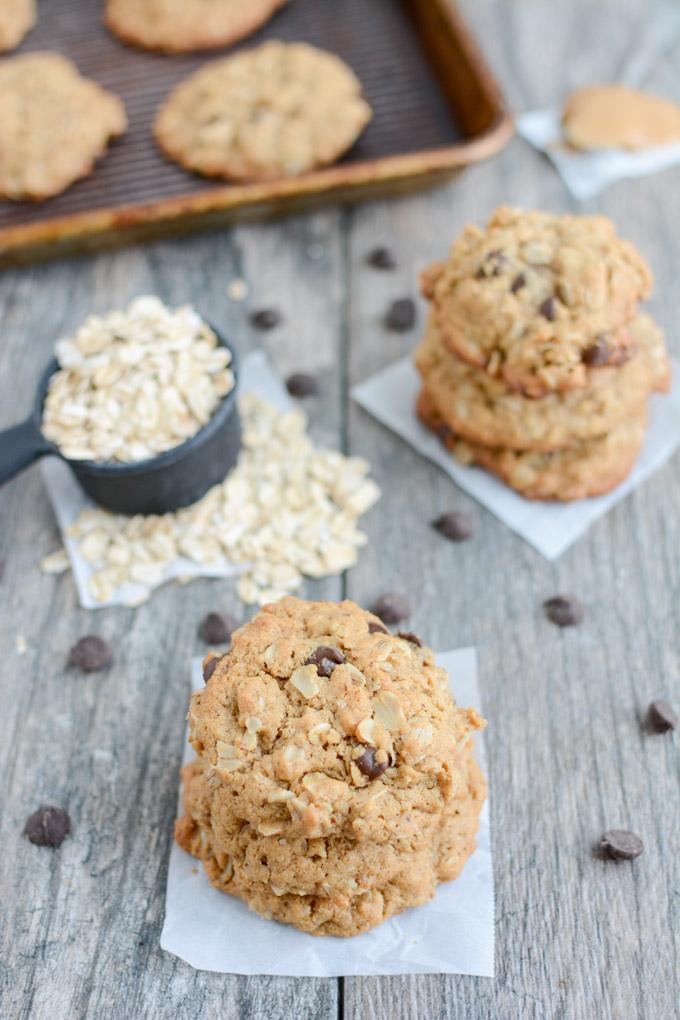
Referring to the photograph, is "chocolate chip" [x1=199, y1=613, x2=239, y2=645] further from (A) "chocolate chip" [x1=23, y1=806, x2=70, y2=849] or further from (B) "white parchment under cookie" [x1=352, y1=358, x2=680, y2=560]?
(B) "white parchment under cookie" [x1=352, y1=358, x2=680, y2=560]

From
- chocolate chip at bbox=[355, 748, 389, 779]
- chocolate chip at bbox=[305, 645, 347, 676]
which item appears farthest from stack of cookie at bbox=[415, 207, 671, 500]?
chocolate chip at bbox=[355, 748, 389, 779]

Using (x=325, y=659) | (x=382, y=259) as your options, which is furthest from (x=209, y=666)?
(x=382, y=259)

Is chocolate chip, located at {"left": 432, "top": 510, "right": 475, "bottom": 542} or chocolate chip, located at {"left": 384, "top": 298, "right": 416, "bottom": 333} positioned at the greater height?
chocolate chip, located at {"left": 384, "top": 298, "right": 416, "bottom": 333}

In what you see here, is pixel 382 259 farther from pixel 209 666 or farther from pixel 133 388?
pixel 209 666

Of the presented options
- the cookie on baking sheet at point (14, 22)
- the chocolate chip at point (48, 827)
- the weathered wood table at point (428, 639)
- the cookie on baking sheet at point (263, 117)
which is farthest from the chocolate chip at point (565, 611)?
the cookie on baking sheet at point (14, 22)

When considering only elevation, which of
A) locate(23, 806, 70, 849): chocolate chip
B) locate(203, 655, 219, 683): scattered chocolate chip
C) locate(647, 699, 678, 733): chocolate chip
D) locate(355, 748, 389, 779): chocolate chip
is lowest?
locate(23, 806, 70, 849): chocolate chip

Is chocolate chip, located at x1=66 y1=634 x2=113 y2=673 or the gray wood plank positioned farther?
chocolate chip, located at x1=66 y1=634 x2=113 y2=673
